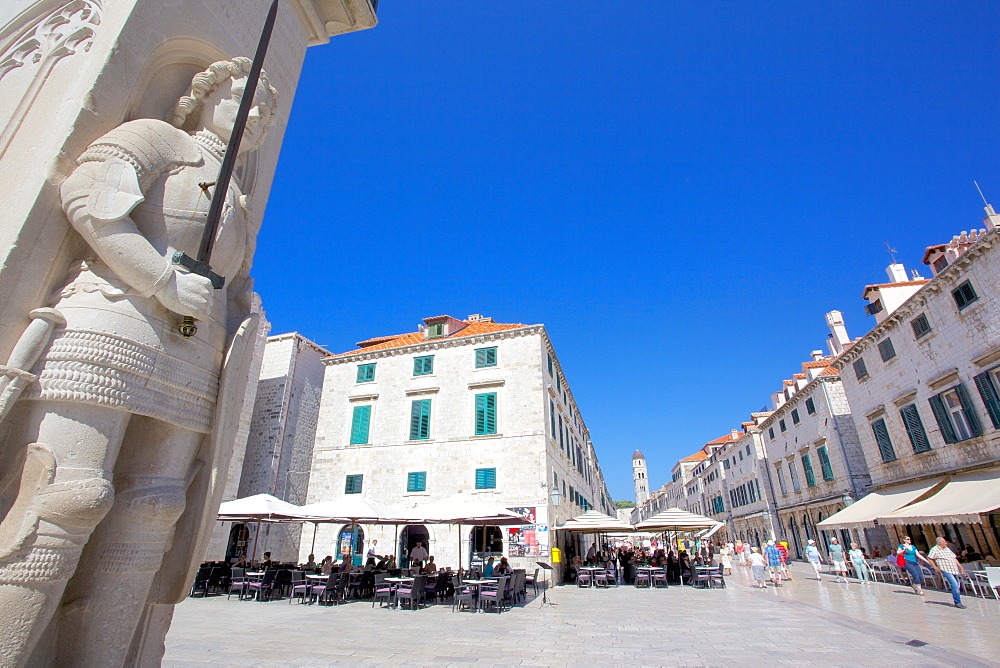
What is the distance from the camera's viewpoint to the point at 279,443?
2294 cm

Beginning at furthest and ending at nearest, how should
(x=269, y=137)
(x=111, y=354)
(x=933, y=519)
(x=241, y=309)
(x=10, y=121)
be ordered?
(x=933, y=519), (x=269, y=137), (x=241, y=309), (x=10, y=121), (x=111, y=354)

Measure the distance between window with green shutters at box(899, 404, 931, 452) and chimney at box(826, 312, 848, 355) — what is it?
9765mm

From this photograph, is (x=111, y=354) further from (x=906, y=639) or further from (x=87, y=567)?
(x=906, y=639)

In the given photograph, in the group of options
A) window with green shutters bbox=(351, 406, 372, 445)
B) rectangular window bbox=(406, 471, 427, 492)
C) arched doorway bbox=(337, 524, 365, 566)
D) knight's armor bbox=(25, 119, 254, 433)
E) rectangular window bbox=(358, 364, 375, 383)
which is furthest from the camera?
rectangular window bbox=(358, 364, 375, 383)

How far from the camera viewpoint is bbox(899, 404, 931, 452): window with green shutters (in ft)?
58.8

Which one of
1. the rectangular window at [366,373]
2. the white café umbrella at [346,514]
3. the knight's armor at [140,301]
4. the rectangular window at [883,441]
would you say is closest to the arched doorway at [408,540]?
the white café umbrella at [346,514]

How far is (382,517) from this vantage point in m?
12.8

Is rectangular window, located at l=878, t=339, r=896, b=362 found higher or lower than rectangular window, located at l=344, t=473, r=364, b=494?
higher

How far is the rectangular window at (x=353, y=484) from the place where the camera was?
2073 centimetres

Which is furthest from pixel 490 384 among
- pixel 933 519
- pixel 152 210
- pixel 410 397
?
pixel 152 210

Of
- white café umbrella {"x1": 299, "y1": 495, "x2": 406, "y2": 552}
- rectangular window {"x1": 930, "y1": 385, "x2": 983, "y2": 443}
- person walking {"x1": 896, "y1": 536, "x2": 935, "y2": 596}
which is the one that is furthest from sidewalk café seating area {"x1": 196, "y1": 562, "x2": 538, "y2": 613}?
rectangular window {"x1": 930, "y1": 385, "x2": 983, "y2": 443}

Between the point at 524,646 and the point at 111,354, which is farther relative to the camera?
the point at 524,646

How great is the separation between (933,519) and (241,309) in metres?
18.7

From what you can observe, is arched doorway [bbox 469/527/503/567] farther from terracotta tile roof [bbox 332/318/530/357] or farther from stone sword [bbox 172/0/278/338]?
stone sword [bbox 172/0/278/338]
